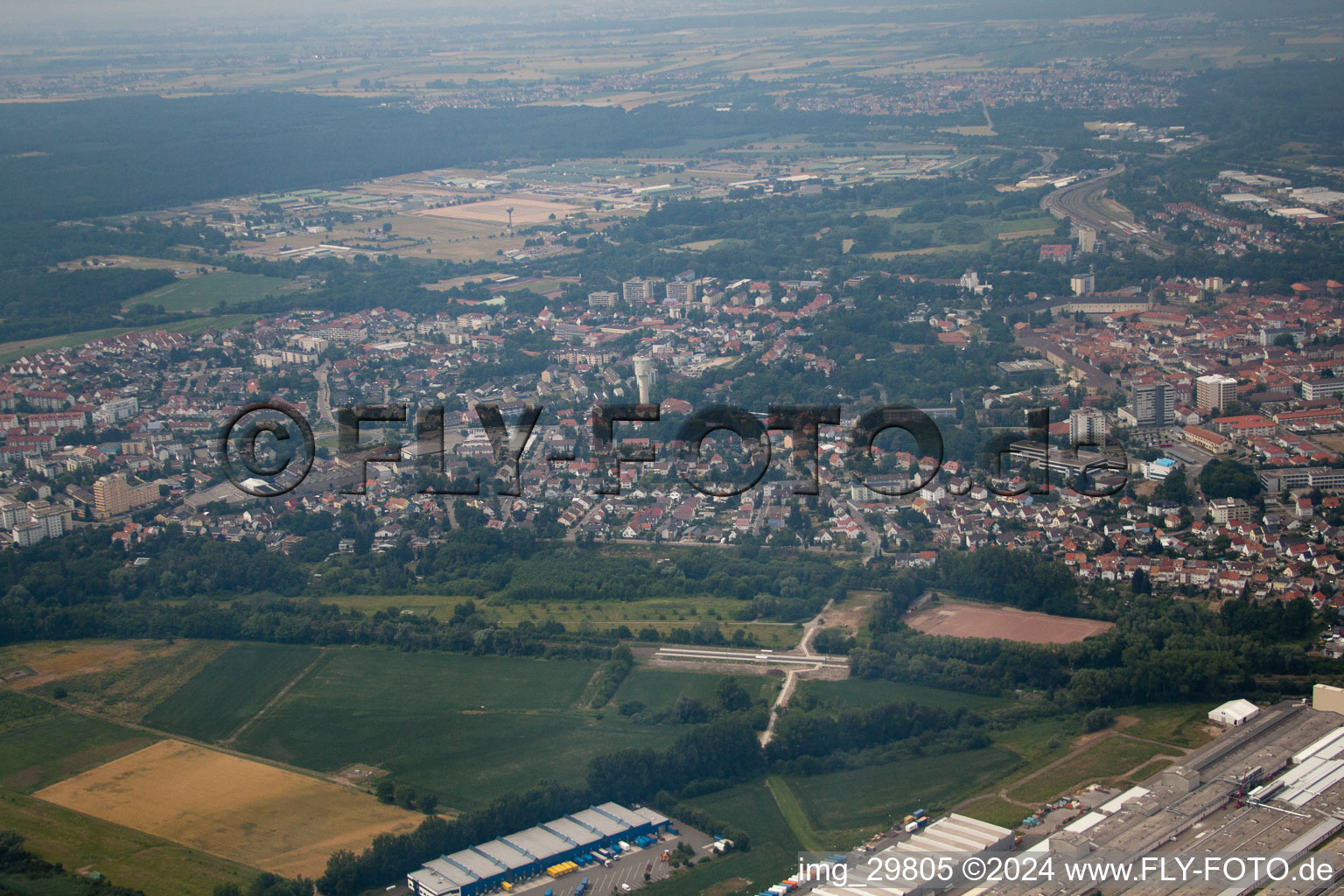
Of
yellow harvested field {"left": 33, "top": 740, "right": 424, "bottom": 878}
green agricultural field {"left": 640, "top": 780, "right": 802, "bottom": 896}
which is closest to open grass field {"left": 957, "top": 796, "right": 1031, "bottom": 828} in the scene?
green agricultural field {"left": 640, "top": 780, "right": 802, "bottom": 896}

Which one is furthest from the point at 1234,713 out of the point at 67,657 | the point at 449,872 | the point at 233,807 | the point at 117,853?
the point at 67,657

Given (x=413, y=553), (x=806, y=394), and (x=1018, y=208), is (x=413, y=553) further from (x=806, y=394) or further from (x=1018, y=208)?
(x=1018, y=208)

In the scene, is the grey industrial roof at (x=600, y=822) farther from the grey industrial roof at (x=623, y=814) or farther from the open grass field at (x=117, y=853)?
the open grass field at (x=117, y=853)

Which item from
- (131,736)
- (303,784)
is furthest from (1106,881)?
(131,736)

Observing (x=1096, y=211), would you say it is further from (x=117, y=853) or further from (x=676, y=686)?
(x=117, y=853)

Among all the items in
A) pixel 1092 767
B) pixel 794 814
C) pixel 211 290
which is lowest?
pixel 794 814

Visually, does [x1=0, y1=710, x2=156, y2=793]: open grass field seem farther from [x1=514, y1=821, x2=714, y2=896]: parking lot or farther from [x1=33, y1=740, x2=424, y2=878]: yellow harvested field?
[x1=514, y1=821, x2=714, y2=896]: parking lot

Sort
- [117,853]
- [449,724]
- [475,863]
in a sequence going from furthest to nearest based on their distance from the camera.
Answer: [449,724] → [117,853] → [475,863]
